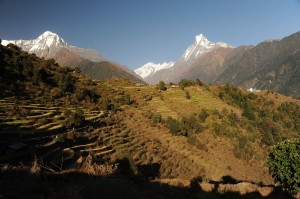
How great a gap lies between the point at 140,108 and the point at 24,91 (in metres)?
24.1

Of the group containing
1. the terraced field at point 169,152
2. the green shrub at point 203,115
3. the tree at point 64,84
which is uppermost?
the tree at point 64,84

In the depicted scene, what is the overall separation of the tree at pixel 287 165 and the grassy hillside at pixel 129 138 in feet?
11.7

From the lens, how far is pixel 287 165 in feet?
111

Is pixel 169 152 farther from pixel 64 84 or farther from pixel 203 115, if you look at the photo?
pixel 64 84

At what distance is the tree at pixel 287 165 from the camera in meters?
32.4

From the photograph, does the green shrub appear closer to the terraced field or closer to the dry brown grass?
the terraced field

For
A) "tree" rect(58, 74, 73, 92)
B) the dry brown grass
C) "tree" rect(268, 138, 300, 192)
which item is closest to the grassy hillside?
the dry brown grass

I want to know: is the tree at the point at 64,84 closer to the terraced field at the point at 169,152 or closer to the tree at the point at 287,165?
the terraced field at the point at 169,152

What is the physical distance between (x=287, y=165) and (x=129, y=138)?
20.5m

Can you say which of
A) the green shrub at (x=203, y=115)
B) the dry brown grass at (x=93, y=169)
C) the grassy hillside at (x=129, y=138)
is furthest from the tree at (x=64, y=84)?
the dry brown grass at (x=93, y=169)

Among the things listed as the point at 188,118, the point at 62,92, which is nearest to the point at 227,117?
the point at 188,118

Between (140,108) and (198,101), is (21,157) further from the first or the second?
(198,101)

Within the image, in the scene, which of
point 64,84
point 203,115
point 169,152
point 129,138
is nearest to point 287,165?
point 169,152

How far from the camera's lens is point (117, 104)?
55.6 meters
